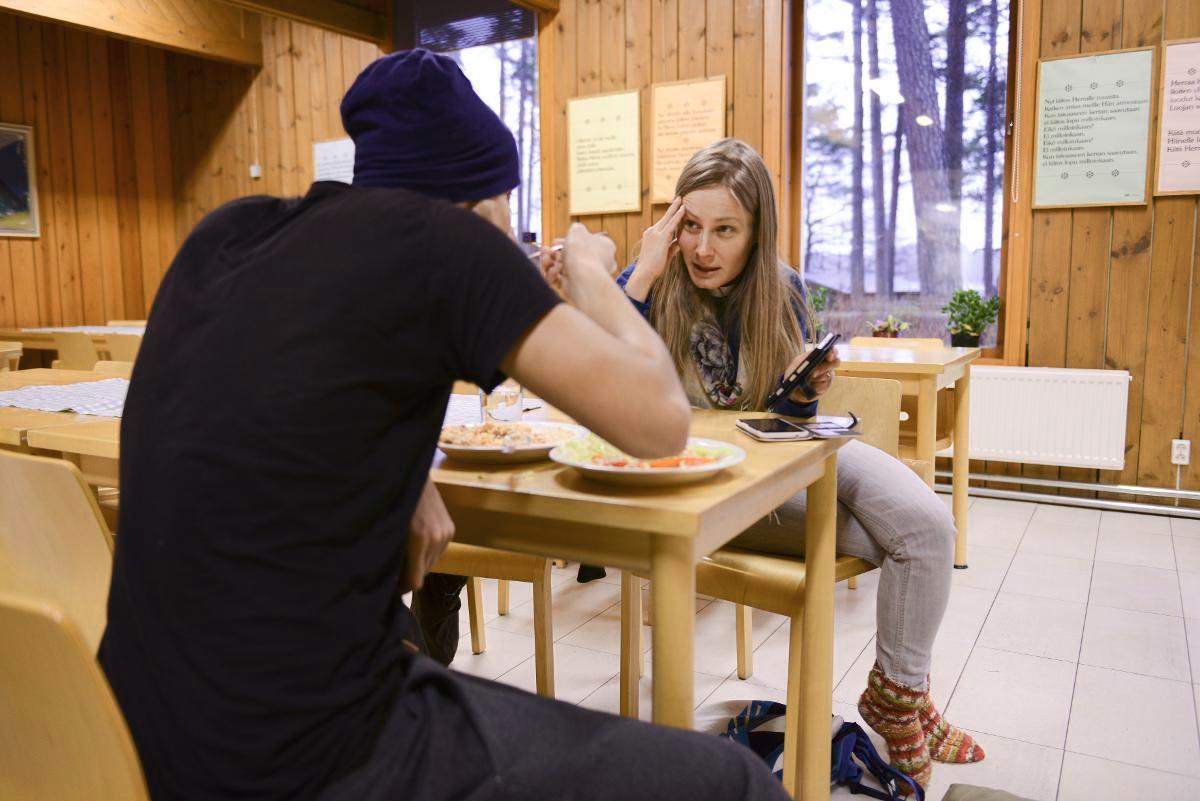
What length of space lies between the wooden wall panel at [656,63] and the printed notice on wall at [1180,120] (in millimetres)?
1612

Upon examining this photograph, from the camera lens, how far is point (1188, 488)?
11.9ft

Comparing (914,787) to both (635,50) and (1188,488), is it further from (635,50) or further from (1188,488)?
(635,50)

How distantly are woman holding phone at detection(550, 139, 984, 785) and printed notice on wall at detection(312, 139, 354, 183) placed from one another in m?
4.22

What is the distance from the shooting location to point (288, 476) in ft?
2.46

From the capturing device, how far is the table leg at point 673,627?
95 cm

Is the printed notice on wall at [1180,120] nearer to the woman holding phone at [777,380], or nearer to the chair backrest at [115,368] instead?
the woman holding phone at [777,380]

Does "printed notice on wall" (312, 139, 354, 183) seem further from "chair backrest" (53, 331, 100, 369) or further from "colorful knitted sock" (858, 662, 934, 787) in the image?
"colorful knitted sock" (858, 662, 934, 787)

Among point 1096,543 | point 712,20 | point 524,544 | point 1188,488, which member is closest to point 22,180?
point 712,20

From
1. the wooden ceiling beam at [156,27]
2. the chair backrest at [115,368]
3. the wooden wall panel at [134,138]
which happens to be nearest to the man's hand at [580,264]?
the chair backrest at [115,368]

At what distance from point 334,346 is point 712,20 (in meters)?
4.14

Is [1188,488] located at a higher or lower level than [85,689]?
lower

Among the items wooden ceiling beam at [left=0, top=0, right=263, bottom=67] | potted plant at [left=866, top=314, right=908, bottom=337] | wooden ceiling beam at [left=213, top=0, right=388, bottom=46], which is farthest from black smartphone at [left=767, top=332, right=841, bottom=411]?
wooden ceiling beam at [left=0, top=0, right=263, bottom=67]

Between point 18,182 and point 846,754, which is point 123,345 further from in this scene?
point 846,754

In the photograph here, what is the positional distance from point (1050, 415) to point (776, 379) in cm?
240
